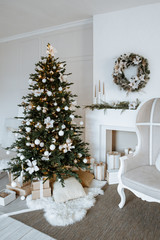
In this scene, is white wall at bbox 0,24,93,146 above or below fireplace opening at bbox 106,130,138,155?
above

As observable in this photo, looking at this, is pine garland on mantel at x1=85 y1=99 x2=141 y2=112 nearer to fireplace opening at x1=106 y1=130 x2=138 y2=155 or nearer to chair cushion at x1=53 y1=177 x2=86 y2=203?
fireplace opening at x1=106 y1=130 x2=138 y2=155

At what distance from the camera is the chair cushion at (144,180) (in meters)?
1.67

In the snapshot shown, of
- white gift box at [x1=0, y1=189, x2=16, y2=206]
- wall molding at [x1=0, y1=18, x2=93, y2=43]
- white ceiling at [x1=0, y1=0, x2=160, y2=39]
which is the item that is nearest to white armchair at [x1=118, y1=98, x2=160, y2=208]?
white gift box at [x1=0, y1=189, x2=16, y2=206]

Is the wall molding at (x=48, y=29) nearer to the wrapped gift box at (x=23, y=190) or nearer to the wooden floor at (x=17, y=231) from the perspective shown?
the wrapped gift box at (x=23, y=190)

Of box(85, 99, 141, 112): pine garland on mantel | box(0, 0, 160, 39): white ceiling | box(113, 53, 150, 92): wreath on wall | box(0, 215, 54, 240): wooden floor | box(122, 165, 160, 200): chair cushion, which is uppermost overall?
box(0, 0, 160, 39): white ceiling

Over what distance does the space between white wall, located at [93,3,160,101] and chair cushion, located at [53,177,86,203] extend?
1481mm

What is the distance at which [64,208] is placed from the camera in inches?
78.5

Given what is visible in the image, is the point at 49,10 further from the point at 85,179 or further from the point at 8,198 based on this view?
the point at 8,198

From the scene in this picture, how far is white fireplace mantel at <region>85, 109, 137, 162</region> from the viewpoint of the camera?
2.74 meters

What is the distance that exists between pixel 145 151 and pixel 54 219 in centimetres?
127

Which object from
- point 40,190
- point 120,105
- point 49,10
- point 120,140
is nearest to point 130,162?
point 120,105

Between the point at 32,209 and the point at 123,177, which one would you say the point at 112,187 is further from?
the point at 32,209

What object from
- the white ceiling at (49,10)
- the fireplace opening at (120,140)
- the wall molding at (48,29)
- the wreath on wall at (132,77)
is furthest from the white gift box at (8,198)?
the wall molding at (48,29)

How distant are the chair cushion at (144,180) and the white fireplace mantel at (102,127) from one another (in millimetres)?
841
